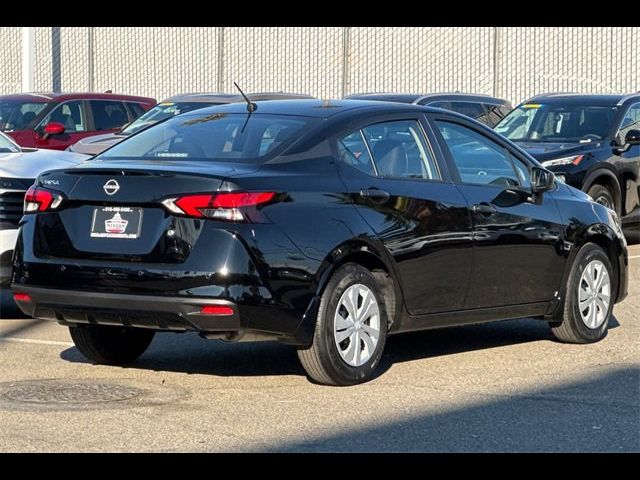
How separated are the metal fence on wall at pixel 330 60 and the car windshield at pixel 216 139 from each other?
1912 cm

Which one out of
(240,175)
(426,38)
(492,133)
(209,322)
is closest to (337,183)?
(240,175)

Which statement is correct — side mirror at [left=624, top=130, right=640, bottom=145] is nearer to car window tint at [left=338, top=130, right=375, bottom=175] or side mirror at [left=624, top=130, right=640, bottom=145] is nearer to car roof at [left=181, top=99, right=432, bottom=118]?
car roof at [left=181, top=99, right=432, bottom=118]

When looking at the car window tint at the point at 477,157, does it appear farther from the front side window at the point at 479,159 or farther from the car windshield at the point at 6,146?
the car windshield at the point at 6,146

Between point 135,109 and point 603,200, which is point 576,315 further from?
point 135,109

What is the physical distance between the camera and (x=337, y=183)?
763 centimetres

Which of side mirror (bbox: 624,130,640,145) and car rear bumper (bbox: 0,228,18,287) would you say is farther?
side mirror (bbox: 624,130,640,145)

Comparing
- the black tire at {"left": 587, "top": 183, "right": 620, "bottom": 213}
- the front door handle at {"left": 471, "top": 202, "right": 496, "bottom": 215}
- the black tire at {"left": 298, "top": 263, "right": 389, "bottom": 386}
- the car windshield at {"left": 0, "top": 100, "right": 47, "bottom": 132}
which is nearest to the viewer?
the black tire at {"left": 298, "top": 263, "right": 389, "bottom": 386}

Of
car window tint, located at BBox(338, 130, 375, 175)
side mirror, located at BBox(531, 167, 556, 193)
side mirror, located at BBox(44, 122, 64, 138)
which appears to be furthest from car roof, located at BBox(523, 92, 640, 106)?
car window tint, located at BBox(338, 130, 375, 175)

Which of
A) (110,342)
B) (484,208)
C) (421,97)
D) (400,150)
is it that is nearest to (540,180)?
(484,208)

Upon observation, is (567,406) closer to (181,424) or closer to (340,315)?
(340,315)

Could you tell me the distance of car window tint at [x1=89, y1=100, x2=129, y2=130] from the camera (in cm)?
2061

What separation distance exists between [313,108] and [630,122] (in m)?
8.71

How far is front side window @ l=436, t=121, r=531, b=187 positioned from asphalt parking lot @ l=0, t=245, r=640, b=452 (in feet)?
3.76

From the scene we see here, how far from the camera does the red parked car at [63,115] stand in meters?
19.8
